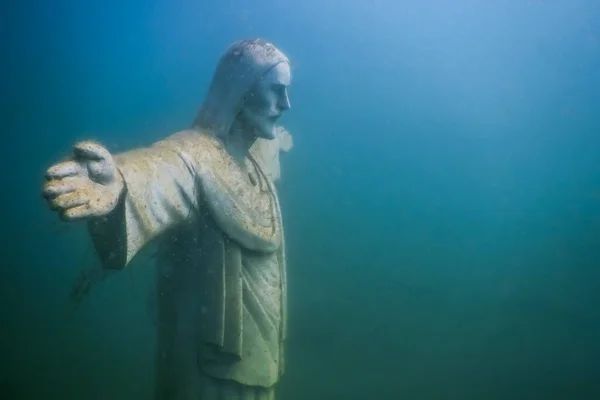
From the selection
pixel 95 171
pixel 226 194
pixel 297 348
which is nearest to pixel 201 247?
pixel 226 194

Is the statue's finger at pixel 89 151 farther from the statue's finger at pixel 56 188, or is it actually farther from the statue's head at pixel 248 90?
the statue's head at pixel 248 90

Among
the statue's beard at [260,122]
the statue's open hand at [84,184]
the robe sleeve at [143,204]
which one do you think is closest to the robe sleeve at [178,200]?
the robe sleeve at [143,204]

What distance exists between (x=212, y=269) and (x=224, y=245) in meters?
0.12

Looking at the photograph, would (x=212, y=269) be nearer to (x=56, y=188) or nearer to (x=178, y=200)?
(x=178, y=200)

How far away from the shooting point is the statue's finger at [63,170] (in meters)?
1.40

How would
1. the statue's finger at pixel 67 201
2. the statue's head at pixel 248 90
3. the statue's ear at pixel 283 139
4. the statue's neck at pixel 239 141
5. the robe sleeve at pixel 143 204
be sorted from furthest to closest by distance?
the statue's ear at pixel 283 139, the statue's neck at pixel 239 141, the statue's head at pixel 248 90, the robe sleeve at pixel 143 204, the statue's finger at pixel 67 201

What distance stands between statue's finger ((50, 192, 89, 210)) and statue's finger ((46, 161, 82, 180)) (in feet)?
0.20

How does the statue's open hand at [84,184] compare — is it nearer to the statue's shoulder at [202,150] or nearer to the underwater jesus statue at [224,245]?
the underwater jesus statue at [224,245]

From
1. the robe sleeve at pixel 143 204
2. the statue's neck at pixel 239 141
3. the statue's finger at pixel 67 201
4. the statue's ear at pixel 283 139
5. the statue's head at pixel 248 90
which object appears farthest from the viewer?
the statue's ear at pixel 283 139

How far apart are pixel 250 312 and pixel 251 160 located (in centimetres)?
77

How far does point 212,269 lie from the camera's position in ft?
7.15

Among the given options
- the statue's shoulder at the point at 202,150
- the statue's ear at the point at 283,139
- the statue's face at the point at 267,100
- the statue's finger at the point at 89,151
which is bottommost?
the statue's finger at the point at 89,151

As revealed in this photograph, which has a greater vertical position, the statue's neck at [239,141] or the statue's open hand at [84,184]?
the statue's neck at [239,141]

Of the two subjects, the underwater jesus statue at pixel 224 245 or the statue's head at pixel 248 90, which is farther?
the statue's head at pixel 248 90
